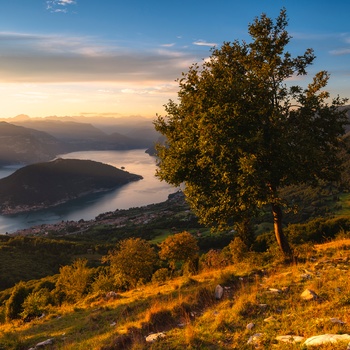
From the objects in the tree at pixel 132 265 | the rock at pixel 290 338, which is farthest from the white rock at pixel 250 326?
the tree at pixel 132 265

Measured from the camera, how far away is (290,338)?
7.41 metres

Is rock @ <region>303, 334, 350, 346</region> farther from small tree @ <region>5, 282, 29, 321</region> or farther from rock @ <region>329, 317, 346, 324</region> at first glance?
small tree @ <region>5, 282, 29, 321</region>

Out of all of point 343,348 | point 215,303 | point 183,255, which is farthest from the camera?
point 183,255

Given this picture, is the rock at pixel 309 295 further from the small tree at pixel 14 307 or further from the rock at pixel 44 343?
the small tree at pixel 14 307

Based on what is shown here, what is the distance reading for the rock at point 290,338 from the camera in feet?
23.8

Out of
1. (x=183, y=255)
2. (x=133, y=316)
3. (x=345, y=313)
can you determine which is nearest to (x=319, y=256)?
(x=345, y=313)

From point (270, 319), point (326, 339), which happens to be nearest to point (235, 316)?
point (270, 319)

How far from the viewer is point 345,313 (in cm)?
833

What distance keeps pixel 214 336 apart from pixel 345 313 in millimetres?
3889

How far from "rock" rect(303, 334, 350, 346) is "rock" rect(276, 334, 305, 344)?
1.20ft

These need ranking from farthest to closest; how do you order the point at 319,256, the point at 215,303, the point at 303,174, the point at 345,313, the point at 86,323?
the point at 319,256, the point at 303,174, the point at 86,323, the point at 215,303, the point at 345,313

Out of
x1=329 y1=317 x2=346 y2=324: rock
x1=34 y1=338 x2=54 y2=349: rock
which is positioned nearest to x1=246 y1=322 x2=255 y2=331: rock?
x1=329 y1=317 x2=346 y2=324: rock

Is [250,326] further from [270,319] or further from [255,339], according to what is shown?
[255,339]

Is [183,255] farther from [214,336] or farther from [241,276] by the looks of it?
[214,336]
